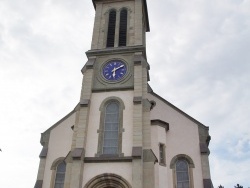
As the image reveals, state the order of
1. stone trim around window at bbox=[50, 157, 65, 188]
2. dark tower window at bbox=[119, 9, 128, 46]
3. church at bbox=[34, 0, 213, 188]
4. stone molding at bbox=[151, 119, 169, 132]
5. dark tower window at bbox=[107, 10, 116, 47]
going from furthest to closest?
dark tower window at bbox=[107, 10, 116, 47] → dark tower window at bbox=[119, 9, 128, 46] → stone molding at bbox=[151, 119, 169, 132] → stone trim around window at bbox=[50, 157, 65, 188] → church at bbox=[34, 0, 213, 188]

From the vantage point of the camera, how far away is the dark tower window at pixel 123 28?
26.4 m

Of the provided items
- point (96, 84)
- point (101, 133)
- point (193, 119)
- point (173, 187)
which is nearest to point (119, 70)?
point (96, 84)

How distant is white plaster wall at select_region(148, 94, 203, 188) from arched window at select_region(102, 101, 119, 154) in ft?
11.0

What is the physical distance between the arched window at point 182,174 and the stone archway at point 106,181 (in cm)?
543

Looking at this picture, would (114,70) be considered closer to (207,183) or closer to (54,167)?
(54,167)

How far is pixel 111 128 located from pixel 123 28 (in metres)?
9.88

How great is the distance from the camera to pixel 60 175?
2389cm

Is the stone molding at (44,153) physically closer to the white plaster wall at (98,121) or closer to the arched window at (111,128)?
the white plaster wall at (98,121)

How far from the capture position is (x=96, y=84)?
2384cm

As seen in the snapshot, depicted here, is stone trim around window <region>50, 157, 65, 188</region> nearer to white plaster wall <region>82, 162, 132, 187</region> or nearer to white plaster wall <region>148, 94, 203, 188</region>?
white plaster wall <region>82, 162, 132, 187</region>

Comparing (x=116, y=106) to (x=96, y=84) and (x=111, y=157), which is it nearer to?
(x=96, y=84)

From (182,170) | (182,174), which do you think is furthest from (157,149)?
(182,174)

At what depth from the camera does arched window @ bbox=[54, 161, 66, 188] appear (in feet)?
76.7

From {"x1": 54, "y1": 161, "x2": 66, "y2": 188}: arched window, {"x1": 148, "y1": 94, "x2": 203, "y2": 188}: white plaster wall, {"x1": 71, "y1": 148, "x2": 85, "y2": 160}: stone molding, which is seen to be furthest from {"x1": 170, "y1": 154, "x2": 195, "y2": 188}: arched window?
{"x1": 54, "y1": 161, "x2": 66, "y2": 188}: arched window
